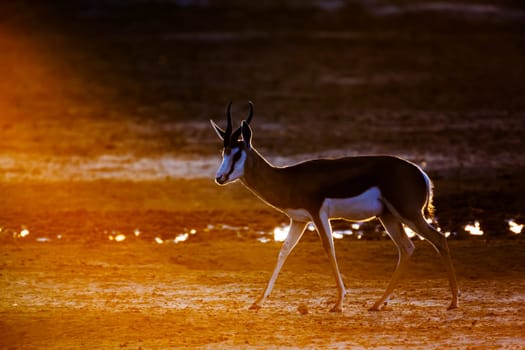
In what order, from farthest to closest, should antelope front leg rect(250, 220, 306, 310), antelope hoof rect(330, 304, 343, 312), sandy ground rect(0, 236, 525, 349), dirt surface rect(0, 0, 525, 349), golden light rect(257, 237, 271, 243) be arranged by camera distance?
golden light rect(257, 237, 271, 243)
antelope front leg rect(250, 220, 306, 310)
antelope hoof rect(330, 304, 343, 312)
dirt surface rect(0, 0, 525, 349)
sandy ground rect(0, 236, 525, 349)

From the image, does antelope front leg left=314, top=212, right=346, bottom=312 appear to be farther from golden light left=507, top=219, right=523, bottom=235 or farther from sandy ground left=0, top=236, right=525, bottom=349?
golden light left=507, top=219, right=523, bottom=235

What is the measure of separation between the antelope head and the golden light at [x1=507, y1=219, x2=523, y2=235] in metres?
5.43

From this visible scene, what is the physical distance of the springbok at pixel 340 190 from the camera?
11.1 meters

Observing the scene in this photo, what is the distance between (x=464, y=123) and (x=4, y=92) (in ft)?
40.5

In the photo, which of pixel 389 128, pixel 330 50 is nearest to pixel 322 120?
pixel 389 128

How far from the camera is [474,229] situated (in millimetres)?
15734

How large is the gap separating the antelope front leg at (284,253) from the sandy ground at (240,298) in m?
0.17

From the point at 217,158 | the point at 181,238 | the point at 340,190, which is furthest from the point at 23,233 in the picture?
the point at 217,158

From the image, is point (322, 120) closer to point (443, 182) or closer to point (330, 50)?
point (443, 182)

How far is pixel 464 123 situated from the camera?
26078mm

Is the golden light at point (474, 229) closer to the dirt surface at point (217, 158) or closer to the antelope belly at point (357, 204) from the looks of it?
the dirt surface at point (217, 158)

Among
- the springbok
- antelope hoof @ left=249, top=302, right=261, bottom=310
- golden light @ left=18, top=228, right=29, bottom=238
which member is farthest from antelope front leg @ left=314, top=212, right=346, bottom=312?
golden light @ left=18, top=228, right=29, bottom=238

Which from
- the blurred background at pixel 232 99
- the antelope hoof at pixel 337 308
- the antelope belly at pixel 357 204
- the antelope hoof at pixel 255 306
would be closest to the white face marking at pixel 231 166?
the antelope belly at pixel 357 204

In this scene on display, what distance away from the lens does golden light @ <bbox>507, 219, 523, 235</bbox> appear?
15586mm
